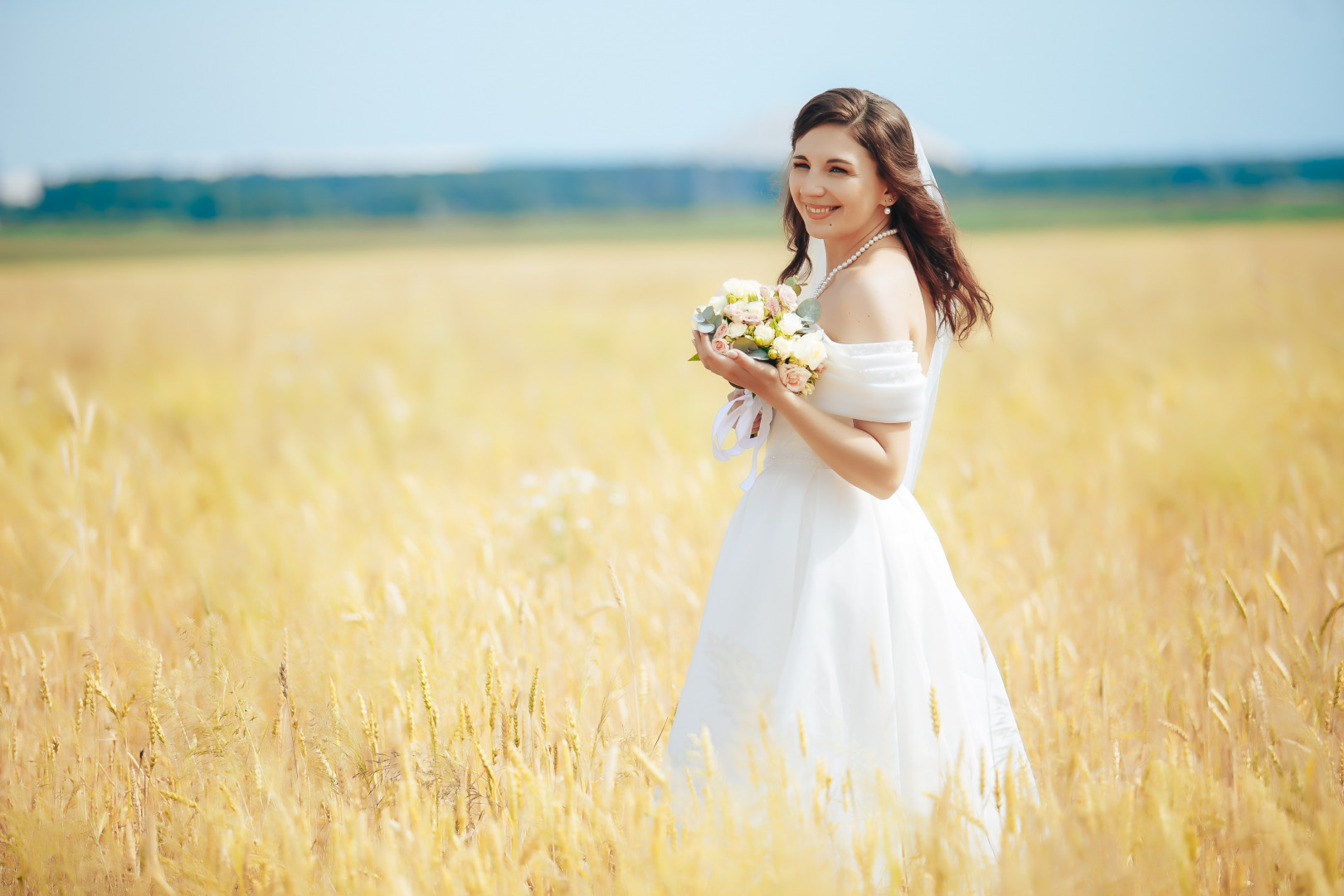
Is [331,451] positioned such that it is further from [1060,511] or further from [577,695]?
[1060,511]

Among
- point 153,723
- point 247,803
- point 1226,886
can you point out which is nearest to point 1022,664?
point 1226,886

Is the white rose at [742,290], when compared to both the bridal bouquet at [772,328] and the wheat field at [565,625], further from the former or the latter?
the wheat field at [565,625]

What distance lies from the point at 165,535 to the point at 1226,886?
448cm

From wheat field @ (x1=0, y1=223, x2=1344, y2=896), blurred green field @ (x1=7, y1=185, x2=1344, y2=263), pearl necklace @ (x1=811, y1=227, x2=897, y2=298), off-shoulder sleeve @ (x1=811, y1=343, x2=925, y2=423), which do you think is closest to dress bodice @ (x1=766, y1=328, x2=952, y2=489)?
off-shoulder sleeve @ (x1=811, y1=343, x2=925, y2=423)

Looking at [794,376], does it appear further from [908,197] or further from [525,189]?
[525,189]

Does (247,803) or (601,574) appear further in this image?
(601,574)

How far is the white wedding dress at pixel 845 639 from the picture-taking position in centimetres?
193

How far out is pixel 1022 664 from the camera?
2.86 metres

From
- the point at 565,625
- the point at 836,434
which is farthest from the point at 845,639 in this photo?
the point at 565,625

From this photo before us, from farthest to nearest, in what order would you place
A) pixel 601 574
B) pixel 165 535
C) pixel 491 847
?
pixel 165 535, pixel 601 574, pixel 491 847

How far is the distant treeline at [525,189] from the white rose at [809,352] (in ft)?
228

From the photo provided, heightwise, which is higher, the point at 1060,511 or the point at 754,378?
the point at 754,378

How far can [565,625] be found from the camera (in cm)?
329

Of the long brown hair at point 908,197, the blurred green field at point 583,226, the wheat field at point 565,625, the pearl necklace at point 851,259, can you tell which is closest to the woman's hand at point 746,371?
the pearl necklace at point 851,259
